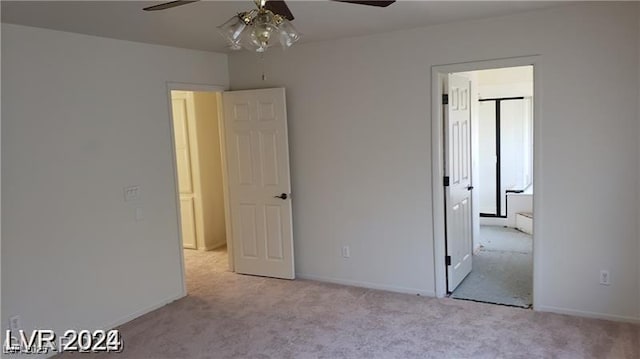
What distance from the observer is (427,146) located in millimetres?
4270

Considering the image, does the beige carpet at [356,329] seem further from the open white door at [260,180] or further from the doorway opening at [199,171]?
the doorway opening at [199,171]

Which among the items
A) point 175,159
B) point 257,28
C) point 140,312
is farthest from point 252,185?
point 257,28

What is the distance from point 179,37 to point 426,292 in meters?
3.08

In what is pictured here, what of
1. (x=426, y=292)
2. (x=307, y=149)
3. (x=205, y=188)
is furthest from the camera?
(x=205, y=188)

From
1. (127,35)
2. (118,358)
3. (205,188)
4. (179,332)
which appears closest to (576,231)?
(179,332)

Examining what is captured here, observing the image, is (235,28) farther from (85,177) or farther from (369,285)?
(369,285)

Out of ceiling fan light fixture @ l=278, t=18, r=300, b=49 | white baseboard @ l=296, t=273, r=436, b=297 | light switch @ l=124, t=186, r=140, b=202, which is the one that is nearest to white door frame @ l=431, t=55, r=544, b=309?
white baseboard @ l=296, t=273, r=436, b=297

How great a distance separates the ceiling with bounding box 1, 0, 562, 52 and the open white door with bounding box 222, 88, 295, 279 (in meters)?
0.90

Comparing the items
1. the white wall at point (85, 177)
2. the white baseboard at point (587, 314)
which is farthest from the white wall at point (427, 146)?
the white wall at point (85, 177)

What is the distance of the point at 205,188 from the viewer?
6.40 m

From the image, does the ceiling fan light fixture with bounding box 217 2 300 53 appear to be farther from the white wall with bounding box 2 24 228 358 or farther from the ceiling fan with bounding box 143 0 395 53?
the white wall with bounding box 2 24 228 358

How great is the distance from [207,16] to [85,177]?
1.57 metres

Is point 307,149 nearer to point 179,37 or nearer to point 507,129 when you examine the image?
point 179,37

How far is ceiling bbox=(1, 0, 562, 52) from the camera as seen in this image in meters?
3.04
